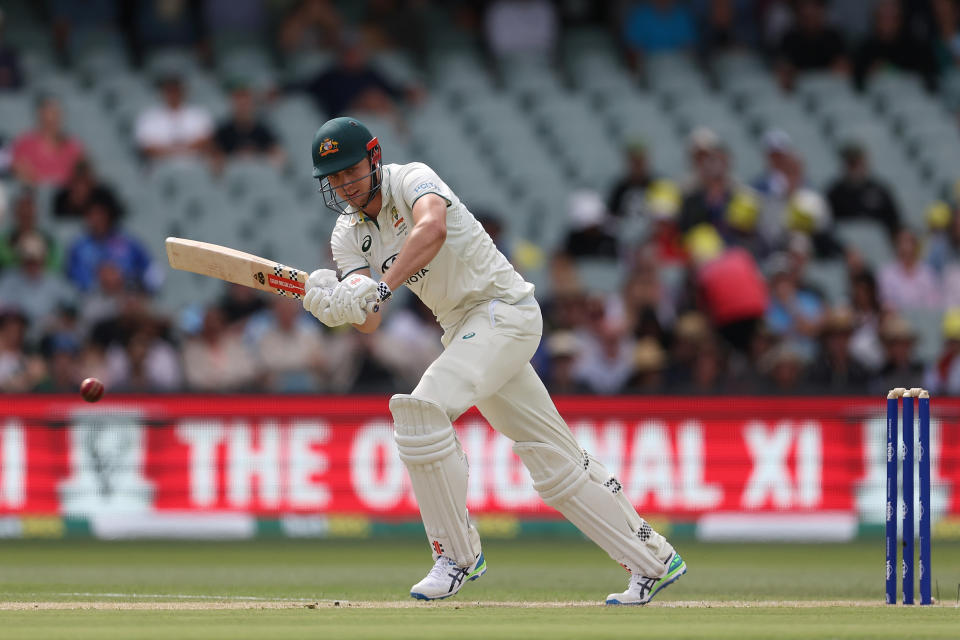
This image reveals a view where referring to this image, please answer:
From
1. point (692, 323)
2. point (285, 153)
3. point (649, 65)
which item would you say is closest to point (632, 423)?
point (692, 323)

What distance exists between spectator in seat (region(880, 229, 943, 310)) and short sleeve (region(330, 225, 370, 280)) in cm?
728

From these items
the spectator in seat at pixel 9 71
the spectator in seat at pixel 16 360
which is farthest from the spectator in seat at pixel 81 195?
the spectator in seat at pixel 9 71

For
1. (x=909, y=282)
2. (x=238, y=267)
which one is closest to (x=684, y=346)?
(x=909, y=282)

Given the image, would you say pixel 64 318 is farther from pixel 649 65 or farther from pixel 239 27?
pixel 649 65

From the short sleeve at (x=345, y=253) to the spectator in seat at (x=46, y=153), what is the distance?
6969mm

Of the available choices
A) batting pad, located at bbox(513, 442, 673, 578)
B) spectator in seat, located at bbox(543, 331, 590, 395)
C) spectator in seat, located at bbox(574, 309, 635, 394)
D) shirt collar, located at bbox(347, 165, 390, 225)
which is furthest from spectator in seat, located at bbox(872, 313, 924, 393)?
shirt collar, located at bbox(347, 165, 390, 225)

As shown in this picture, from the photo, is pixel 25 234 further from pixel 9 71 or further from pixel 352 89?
pixel 352 89

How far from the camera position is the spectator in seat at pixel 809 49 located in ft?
52.3

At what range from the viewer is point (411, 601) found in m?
6.75

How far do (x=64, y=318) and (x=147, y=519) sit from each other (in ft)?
5.44

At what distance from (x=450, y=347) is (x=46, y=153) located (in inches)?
305

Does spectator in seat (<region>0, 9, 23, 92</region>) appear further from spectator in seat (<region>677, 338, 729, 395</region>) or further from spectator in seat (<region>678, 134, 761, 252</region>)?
spectator in seat (<region>677, 338, 729, 395</region>)

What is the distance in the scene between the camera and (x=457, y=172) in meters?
13.8

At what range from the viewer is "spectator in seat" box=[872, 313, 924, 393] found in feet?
37.5
